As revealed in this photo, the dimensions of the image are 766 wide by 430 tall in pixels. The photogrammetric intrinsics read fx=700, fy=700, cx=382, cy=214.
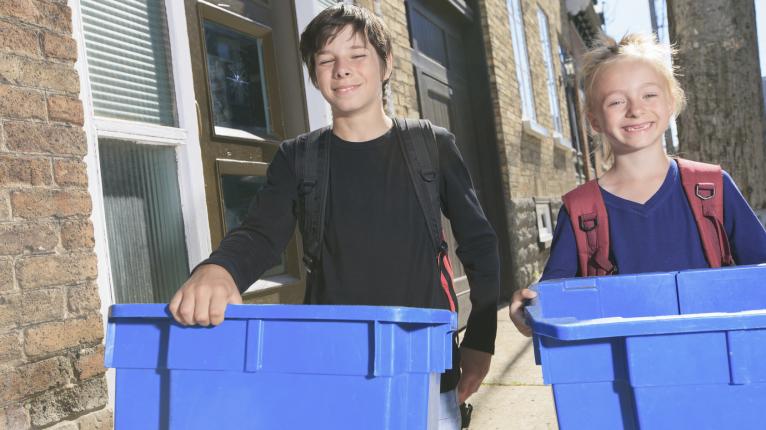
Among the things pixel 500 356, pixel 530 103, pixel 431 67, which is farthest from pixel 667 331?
pixel 530 103

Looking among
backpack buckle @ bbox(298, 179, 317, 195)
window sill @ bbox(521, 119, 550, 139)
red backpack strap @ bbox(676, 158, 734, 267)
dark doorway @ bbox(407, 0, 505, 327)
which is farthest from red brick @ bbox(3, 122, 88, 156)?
window sill @ bbox(521, 119, 550, 139)

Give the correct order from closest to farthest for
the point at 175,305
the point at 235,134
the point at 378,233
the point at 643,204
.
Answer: the point at 175,305 < the point at 378,233 < the point at 643,204 < the point at 235,134

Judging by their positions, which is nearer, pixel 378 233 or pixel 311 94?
pixel 378 233

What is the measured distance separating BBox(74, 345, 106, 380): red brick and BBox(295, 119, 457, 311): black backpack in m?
0.91

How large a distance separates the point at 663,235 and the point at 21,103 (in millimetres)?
1858

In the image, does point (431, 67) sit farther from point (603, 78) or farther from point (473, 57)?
point (603, 78)

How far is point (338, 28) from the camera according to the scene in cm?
179

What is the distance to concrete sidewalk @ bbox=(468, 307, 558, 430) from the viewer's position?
11.1ft

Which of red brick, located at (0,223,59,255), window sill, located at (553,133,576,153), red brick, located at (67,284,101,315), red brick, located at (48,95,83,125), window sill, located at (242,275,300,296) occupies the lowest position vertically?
window sill, located at (242,275,300,296)

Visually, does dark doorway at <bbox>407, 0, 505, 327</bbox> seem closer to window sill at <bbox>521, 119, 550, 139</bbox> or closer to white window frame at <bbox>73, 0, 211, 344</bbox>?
window sill at <bbox>521, 119, 550, 139</bbox>

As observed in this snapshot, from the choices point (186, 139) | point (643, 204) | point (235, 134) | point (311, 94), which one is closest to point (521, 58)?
point (311, 94)

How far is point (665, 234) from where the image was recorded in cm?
183

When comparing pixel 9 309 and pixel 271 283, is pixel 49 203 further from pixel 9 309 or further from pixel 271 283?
pixel 271 283

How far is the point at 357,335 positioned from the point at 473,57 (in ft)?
20.1
